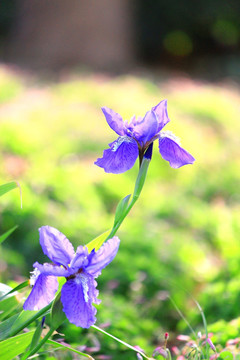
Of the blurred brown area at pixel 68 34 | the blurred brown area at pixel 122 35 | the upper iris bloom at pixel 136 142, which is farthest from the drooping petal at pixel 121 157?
the blurred brown area at pixel 68 34

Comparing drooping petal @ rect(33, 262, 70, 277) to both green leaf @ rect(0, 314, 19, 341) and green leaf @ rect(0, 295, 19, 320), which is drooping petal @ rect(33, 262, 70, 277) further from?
green leaf @ rect(0, 295, 19, 320)

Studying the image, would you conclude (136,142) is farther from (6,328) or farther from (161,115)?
(6,328)

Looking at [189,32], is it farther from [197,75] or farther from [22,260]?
[22,260]

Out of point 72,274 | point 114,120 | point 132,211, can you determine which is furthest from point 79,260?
point 132,211

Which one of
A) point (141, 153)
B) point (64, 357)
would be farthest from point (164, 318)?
point (141, 153)

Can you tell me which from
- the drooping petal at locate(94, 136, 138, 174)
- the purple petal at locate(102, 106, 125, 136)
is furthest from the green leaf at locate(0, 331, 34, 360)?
the purple petal at locate(102, 106, 125, 136)

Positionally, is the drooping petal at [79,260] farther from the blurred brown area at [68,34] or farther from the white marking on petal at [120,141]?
the blurred brown area at [68,34]

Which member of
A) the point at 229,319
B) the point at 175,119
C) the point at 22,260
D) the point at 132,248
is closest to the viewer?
the point at 229,319
